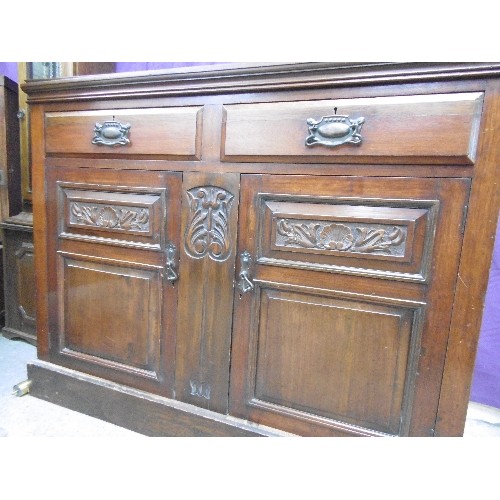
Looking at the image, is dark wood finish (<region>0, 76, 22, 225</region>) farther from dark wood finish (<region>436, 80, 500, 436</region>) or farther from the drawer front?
dark wood finish (<region>436, 80, 500, 436</region>)

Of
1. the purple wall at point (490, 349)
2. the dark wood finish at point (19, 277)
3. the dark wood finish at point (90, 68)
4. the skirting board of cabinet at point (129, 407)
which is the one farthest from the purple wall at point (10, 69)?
→ the purple wall at point (490, 349)

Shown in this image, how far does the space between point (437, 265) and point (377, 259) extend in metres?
0.09

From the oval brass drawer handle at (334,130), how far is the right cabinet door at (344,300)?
65 mm

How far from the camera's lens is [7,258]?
4.07ft

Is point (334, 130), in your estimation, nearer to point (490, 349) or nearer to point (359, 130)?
point (359, 130)

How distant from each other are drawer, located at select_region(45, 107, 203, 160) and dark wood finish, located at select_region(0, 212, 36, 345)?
0.55 m

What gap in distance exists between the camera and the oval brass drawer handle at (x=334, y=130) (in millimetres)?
548

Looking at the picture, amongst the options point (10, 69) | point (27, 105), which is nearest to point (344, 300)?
point (27, 105)

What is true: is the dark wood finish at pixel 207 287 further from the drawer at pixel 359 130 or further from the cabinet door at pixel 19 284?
the cabinet door at pixel 19 284

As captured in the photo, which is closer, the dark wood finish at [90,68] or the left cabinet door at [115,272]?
the left cabinet door at [115,272]

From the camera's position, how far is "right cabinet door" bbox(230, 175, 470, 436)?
54 centimetres

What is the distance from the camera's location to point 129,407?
0.79 m

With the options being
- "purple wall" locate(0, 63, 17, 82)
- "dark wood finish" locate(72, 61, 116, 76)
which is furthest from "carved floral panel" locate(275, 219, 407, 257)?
"purple wall" locate(0, 63, 17, 82)

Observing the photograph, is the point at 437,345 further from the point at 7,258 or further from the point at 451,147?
the point at 7,258
